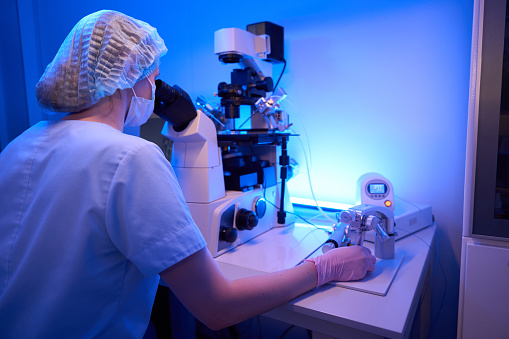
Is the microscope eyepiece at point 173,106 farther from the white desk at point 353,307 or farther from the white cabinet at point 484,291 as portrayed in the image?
the white cabinet at point 484,291

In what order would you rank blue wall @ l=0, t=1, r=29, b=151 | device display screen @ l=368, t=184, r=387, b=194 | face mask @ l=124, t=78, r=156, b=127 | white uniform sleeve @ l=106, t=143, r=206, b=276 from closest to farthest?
white uniform sleeve @ l=106, t=143, r=206, b=276 → face mask @ l=124, t=78, r=156, b=127 → device display screen @ l=368, t=184, r=387, b=194 → blue wall @ l=0, t=1, r=29, b=151

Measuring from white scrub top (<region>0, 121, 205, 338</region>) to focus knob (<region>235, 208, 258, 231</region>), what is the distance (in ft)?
1.69

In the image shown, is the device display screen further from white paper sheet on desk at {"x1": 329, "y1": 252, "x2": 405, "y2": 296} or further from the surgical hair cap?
the surgical hair cap

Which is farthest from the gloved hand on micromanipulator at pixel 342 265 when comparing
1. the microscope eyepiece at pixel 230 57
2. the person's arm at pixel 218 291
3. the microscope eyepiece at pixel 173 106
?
the microscope eyepiece at pixel 230 57

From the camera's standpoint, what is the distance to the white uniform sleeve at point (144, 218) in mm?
625

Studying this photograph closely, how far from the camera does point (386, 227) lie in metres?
1.04

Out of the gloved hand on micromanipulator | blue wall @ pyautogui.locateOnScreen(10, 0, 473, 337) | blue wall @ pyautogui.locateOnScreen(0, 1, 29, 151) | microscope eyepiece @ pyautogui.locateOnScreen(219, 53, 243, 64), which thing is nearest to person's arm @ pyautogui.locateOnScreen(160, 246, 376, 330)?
the gloved hand on micromanipulator

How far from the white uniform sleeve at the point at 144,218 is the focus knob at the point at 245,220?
536 mm

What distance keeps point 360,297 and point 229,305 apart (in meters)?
0.36

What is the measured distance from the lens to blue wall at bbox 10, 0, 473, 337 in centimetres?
139

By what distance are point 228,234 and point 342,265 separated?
406 millimetres

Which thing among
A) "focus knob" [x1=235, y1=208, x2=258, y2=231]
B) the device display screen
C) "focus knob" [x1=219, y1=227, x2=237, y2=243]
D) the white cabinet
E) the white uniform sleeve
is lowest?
the white cabinet

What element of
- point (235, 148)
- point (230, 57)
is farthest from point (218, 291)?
point (230, 57)

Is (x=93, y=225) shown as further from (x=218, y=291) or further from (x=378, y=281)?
(x=378, y=281)
